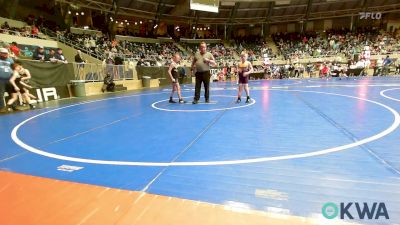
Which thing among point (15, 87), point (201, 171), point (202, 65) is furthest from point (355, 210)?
point (15, 87)

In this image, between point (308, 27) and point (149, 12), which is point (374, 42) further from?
point (149, 12)

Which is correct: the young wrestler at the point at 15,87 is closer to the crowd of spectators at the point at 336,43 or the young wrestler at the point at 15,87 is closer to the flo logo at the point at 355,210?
the flo logo at the point at 355,210

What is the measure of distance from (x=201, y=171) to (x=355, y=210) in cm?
149

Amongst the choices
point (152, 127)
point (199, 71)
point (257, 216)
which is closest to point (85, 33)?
point (199, 71)

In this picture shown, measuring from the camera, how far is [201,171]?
292 centimetres

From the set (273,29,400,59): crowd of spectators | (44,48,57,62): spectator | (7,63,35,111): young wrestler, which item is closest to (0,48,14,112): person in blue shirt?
(7,63,35,111): young wrestler

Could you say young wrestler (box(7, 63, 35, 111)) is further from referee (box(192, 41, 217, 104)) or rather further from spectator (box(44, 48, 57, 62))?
referee (box(192, 41, 217, 104))

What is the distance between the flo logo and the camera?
77.6 inches

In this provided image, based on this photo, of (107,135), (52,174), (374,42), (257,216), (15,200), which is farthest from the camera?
(374,42)

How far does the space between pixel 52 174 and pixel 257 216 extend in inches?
91.6

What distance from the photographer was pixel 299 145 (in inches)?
147

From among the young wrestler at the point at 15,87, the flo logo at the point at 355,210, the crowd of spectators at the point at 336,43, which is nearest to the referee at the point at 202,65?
the young wrestler at the point at 15,87

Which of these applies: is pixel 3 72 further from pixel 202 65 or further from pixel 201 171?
pixel 201 171

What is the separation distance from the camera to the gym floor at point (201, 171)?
2092 mm
